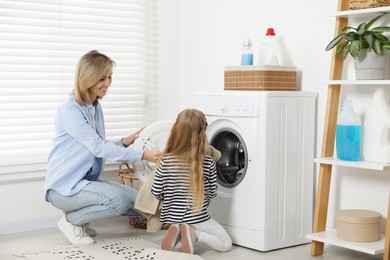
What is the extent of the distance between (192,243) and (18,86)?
5.00ft

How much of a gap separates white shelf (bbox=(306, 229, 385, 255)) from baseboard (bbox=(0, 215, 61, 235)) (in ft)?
5.65

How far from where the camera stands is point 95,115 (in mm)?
3646

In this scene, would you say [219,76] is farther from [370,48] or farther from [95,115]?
[370,48]

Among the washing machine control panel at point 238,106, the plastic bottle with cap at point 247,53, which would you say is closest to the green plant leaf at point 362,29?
the washing machine control panel at point 238,106

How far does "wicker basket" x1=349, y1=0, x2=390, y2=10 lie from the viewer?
2.98m

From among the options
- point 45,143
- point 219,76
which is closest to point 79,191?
point 45,143

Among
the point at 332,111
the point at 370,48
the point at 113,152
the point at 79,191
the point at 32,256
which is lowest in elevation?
the point at 32,256

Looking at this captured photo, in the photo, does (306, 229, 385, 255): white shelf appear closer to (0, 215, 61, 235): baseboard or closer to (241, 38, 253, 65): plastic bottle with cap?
(241, 38, 253, 65): plastic bottle with cap

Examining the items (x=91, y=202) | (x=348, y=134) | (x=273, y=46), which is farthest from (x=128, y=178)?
(x=348, y=134)

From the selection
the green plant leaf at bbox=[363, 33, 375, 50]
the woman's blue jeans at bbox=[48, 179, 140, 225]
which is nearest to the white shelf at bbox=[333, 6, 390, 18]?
the green plant leaf at bbox=[363, 33, 375, 50]

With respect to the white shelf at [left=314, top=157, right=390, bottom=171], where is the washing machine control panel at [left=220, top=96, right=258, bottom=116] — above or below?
above

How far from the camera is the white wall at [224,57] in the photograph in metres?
3.38

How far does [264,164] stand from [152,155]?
0.63 m

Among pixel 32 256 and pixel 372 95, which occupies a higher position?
pixel 372 95
